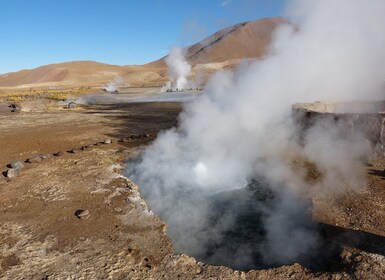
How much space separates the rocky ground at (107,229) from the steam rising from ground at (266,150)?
385mm

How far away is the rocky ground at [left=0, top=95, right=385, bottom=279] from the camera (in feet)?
13.4

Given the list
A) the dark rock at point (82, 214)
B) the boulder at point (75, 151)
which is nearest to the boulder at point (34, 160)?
the boulder at point (75, 151)

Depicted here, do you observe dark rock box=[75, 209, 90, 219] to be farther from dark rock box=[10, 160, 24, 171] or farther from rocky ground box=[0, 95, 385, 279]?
dark rock box=[10, 160, 24, 171]

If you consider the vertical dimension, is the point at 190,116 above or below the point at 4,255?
above

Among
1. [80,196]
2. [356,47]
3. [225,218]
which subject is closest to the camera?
[225,218]

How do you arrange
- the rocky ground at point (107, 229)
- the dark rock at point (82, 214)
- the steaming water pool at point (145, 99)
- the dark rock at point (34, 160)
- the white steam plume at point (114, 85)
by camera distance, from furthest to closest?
1. the white steam plume at point (114, 85)
2. the steaming water pool at point (145, 99)
3. the dark rock at point (34, 160)
4. the dark rock at point (82, 214)
5. the rocky ground at point (107, 229)

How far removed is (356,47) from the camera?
11.8 meters

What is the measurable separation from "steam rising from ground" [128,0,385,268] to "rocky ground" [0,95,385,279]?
0.38m

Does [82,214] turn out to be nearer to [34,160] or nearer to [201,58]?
[34,160]

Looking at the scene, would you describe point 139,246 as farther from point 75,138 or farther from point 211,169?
point 75,138

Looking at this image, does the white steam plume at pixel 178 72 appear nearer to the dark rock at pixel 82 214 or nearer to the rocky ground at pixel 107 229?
the rocky ground at pixel 107 229

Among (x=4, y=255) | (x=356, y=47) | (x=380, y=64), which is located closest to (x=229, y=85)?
(x=356, y=47)

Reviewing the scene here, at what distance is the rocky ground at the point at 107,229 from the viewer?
161 inches

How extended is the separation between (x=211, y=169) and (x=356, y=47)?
752 centimetres
